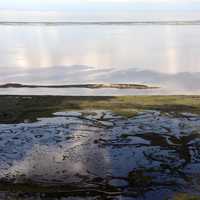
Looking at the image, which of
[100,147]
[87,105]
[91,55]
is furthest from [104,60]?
[100,147]

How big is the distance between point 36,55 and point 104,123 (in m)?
24.9

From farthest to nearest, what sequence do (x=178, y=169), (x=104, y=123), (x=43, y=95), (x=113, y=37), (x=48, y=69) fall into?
(x=113, y=37), (x=48, y=69), (x=43, y=95), (x=104, y=123), (x=178, y=169)

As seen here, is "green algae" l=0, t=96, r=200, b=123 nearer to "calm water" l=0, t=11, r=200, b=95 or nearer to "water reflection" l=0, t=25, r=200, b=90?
"calm water" l=0, t=11, r=200, b=95

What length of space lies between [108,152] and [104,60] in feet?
78.2

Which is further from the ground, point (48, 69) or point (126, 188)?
point (126, 188)

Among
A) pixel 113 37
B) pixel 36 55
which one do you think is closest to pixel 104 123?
pixel 36 55

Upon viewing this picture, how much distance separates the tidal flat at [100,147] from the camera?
549 inches

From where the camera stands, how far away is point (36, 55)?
44000 mm

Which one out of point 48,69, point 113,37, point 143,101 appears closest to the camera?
point 143,101

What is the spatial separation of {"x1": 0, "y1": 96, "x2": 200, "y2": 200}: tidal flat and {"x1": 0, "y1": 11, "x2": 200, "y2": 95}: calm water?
4319 millimetres

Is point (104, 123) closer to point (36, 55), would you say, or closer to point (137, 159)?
point (137, 159)

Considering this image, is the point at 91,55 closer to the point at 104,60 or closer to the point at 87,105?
the point at 104,60

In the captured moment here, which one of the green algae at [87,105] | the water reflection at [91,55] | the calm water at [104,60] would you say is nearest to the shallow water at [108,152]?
the green algae at [87,105]

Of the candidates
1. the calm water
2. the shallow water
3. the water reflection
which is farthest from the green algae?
the water reflection
